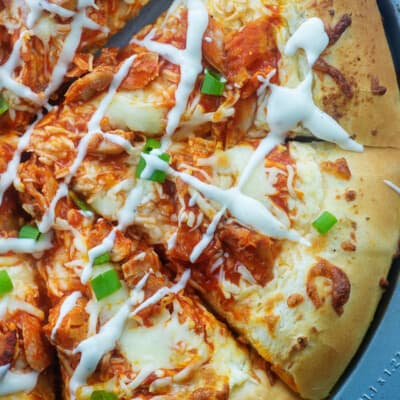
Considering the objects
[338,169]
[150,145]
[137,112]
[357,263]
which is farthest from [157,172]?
[357,263]

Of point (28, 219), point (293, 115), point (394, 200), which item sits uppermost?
point (293, 115)

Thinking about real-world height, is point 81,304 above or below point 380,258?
below

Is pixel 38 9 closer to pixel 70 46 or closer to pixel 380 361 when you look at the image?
pixel 70 46

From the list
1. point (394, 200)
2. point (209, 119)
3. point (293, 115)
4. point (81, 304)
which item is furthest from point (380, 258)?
A: point (81, 304)

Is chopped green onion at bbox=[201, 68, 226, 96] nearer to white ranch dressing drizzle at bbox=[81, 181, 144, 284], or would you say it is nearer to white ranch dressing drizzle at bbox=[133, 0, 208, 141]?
white ranch dressing drizzle at bbox=[133, 0, 208, 141]

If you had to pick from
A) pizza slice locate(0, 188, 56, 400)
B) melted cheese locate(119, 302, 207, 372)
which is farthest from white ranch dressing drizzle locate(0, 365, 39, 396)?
melted cheese locate(119, 302, 207, 372)

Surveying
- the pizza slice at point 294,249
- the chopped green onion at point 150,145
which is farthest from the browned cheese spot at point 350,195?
Result: the chopped green onion at point 150,145

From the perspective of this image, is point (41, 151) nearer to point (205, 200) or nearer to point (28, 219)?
point (28, 219)
